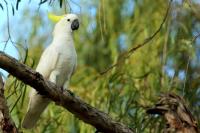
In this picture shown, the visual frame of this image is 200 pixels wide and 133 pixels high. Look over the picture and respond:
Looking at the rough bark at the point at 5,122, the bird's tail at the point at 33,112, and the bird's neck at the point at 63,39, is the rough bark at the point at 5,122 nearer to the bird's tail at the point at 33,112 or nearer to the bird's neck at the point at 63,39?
the bird's tail at the point at 33,112

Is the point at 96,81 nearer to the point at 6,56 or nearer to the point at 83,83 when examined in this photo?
the point at 83,83

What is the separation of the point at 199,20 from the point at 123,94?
32.3 inches

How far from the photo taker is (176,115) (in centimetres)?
257

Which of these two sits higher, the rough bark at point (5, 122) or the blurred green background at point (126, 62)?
the blurred green background at point (126, 62)

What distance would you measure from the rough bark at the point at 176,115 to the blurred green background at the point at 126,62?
18 centimetres

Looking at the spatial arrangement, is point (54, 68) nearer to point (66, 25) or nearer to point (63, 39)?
point (63, 39)

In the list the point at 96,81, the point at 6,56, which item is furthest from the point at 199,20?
the point at 6,56

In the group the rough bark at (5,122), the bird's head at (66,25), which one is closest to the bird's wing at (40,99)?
the bird's head at (66,25)

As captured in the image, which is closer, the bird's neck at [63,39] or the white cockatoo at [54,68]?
the white cockatoo at [54,68]

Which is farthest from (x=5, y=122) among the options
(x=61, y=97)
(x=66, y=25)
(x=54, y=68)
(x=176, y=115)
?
(x=66, y=25)

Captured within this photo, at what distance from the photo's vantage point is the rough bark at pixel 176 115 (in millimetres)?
2541

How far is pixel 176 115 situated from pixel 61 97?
58 centimetres

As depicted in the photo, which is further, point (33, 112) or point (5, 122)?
point (33, 112)

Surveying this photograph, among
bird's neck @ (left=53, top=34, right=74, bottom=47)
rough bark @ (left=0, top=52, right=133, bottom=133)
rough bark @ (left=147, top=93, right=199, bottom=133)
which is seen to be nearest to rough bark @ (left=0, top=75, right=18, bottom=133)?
rough bark @ (left=0, top=52, right=133, bottom=133)
